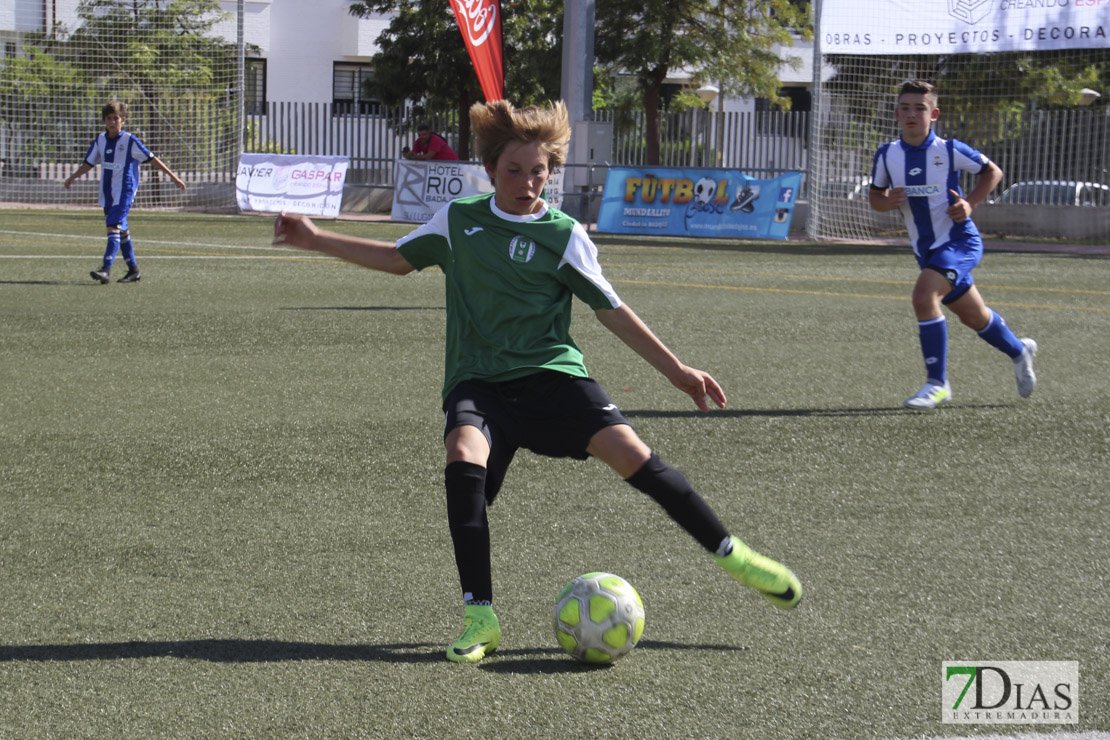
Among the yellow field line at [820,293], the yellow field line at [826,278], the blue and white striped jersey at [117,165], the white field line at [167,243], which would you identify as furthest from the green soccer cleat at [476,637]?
the white field line at [167,243]

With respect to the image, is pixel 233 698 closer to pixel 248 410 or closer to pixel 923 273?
pixel 248 410

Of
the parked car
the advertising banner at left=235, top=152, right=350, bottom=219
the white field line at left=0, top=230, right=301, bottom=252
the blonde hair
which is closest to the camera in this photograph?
the blonde hair

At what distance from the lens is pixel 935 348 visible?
7496 mm

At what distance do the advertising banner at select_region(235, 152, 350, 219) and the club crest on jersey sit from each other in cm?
2265

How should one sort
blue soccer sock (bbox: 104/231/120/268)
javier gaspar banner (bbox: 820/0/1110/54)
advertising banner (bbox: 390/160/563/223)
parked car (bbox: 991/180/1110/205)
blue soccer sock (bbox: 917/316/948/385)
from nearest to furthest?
blue soccer sock (bbox: 917/316/948/385) < blue soccer sock (bbox: 104/231/120/268) < javier gaspar banner (bbox: 820/0/1110/54) < advertising banner (bbox: 390/160/563/223) < parked car (bbox: 991/180/1110/205)

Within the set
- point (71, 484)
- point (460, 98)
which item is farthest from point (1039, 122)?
point (71, 484)

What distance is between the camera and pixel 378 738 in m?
2.98

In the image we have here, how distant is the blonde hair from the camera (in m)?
3.71

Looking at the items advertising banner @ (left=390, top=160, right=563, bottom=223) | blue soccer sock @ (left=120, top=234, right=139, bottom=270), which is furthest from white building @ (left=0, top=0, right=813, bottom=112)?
blue soccer sock @ (left=120, top=234, right=139, bottom=270)

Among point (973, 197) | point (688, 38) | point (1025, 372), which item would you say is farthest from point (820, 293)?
point (688, 38)

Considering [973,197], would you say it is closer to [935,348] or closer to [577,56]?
[935,348]

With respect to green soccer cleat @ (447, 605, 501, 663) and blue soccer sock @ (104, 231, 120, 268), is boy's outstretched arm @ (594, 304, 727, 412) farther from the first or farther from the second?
A: blue soccer sock @ (104, 231, 120, 268)

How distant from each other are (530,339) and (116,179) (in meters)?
11.2

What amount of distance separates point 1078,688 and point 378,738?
1.76m
